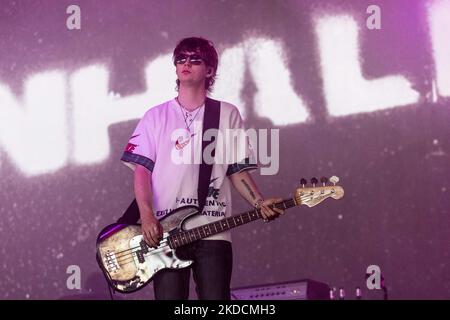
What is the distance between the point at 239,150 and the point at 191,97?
1.28 ft

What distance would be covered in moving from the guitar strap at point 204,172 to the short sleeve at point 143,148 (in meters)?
0.23

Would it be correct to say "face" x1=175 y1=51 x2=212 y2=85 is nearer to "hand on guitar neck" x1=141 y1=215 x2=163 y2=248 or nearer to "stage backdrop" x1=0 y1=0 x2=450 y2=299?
"hand on guitar neck" x1=141 y1=215 x2=163 y2=248

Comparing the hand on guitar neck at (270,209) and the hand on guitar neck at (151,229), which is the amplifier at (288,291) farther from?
the hand on guitar neck at (151,229)

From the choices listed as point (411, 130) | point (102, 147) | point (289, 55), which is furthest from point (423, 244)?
point (102, 147)

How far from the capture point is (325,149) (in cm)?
546

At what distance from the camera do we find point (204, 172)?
374 cm

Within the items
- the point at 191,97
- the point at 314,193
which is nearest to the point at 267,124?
the point at 191,97

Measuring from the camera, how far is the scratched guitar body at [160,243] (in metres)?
3.64

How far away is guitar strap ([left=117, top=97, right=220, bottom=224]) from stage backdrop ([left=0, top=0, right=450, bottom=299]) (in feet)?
5.23

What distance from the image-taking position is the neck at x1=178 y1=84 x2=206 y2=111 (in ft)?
13.0

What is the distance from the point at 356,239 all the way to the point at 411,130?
892mm

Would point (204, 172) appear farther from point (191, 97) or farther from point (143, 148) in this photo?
point (191, 97)

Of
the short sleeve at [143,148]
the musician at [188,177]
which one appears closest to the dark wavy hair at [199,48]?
the musician at [188,177]
